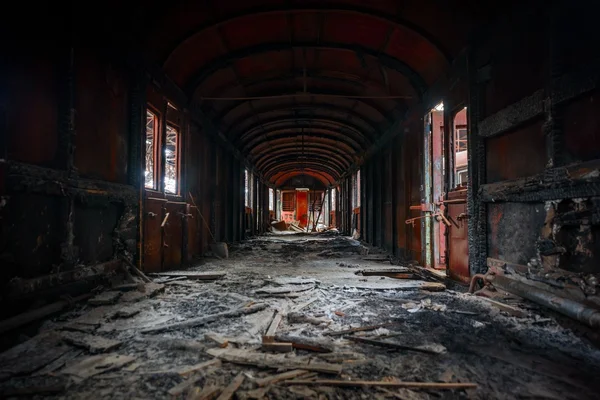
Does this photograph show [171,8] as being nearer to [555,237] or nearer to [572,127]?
[572,127]

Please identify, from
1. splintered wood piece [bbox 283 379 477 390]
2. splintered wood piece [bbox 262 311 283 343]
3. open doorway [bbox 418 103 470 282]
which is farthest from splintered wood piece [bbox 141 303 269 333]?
open doorway [bbox 418 103 470 282]

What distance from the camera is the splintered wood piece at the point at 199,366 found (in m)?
2.80

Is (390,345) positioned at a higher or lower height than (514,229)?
lower

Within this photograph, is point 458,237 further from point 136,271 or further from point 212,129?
point 212,129

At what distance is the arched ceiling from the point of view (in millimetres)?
6164

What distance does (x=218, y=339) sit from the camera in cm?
347

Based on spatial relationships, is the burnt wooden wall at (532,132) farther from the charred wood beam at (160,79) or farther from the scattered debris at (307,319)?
the charred wood beam at (160,79)

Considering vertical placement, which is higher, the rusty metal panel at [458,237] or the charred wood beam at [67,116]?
the charred wood beam at [67,116]

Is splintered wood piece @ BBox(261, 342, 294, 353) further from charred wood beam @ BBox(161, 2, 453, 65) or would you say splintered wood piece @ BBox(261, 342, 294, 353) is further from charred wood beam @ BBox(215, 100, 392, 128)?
charred wood beam @ BBox(215, 100, 392, 128)

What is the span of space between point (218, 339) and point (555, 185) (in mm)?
4168

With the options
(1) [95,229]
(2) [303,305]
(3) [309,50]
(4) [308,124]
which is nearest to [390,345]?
(2) [303,305]

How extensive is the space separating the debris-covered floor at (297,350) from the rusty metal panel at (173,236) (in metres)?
2.27

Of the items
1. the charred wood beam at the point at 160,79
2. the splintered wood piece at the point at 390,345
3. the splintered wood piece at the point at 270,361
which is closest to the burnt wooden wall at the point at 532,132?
the splintered wood piece at the point at 390,345

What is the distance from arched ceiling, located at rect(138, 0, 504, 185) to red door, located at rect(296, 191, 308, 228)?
26.2 meters
